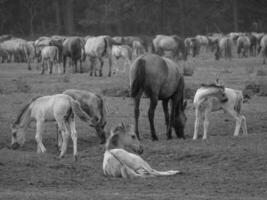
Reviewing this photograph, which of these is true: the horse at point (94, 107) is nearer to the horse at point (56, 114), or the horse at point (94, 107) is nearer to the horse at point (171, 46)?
the horse at point (56, 114)

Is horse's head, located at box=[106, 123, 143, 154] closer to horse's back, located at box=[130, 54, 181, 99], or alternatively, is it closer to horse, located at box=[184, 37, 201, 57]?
horse's back, located at box=[130, 54, 181, 99]

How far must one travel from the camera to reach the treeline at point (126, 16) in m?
72.1

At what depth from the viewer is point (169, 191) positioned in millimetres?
10844

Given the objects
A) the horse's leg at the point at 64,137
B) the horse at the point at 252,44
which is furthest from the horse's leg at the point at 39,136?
the horse at the point at 252,44

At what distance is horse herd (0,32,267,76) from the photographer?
3409cm

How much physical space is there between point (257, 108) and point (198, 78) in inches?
346

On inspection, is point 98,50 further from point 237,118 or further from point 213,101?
point 213,101

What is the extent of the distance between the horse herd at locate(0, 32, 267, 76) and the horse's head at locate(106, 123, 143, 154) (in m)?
18.5

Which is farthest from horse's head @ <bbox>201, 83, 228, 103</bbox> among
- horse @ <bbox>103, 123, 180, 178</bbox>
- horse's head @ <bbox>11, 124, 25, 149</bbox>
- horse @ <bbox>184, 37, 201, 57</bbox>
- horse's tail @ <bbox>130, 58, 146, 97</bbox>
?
horse @ <bbox>184, 37, 201, 57</bbox>

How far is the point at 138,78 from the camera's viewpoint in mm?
16516

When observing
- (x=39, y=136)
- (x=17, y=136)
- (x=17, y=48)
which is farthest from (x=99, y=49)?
(x=39, y=136)

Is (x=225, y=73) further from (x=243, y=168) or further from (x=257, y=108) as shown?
(x=243, y=168)

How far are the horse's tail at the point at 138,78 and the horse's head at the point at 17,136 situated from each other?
233 centimetres

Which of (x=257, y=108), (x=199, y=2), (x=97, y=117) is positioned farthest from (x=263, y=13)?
(x=97, y=117)
